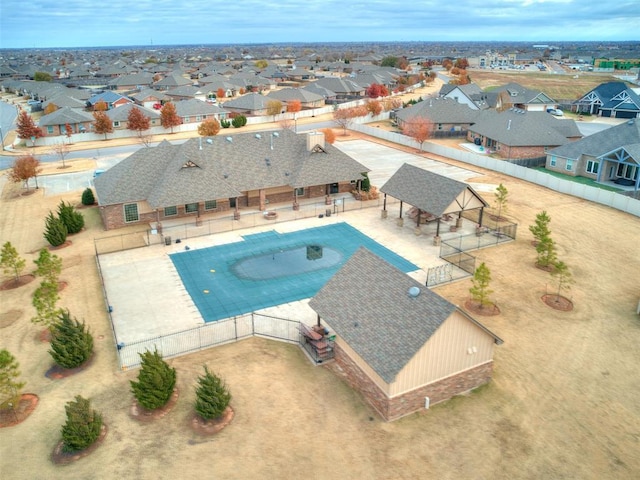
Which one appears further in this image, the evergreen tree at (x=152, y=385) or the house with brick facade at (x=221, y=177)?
the house with brick facade at (x=221, y=177)

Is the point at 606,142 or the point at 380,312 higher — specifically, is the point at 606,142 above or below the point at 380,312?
above

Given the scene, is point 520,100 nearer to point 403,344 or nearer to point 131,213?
point 131,213

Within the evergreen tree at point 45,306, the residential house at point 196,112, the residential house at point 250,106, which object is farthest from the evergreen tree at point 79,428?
the residential house at point 250,106

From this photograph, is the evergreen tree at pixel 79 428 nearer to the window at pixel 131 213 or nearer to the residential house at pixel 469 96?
the window at pixel 131 213

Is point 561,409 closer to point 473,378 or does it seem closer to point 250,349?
point 473,378

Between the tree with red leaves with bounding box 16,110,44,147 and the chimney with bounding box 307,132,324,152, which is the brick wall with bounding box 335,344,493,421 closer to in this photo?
the chimney with bounding box 307,132,324,152

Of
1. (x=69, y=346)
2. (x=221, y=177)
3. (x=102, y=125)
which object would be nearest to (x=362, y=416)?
(x=69, y=346)
